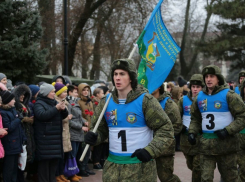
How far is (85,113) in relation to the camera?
8.50 m

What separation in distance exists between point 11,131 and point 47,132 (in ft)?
2.09

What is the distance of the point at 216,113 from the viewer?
6.04 m

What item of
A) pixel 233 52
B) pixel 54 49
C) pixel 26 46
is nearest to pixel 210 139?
pixel 26 46

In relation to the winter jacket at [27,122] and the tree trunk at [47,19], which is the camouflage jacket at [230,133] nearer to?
the winter jacket at [27,122]

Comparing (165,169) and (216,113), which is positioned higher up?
(216,113)

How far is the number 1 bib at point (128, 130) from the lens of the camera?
407 centimetres

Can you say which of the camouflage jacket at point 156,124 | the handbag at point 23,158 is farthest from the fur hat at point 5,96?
the camouflage jacket at point 156,124

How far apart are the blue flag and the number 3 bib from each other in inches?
51.5

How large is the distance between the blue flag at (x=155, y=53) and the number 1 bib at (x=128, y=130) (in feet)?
2.81

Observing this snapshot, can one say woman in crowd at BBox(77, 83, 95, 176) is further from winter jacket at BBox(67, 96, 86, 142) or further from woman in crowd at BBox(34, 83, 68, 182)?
woman in crowd at BBox(34, 83, 68, 182)

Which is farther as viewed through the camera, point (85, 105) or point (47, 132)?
point (85, 105)

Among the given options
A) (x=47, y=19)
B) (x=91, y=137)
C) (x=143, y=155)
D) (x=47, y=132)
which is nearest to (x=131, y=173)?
(x=143, y=155)

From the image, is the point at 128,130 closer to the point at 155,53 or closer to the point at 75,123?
the point at 155,53

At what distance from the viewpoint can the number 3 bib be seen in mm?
6012
